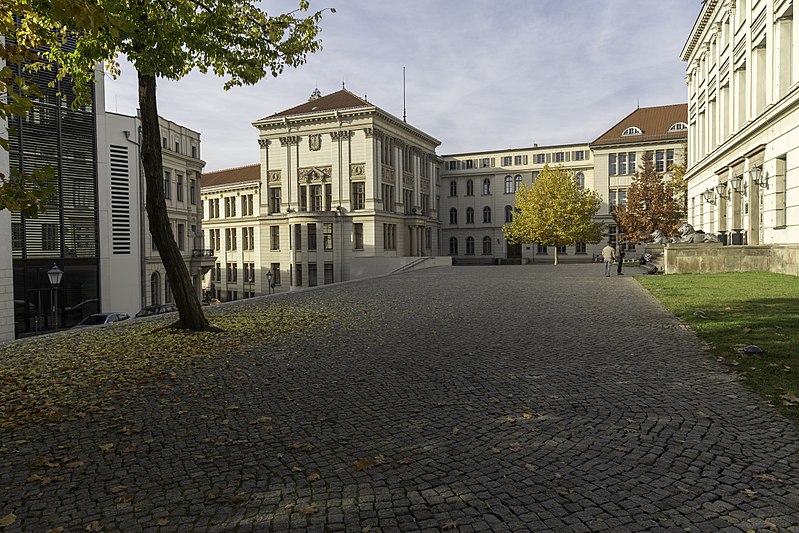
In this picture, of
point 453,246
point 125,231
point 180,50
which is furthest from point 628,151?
point 180,50

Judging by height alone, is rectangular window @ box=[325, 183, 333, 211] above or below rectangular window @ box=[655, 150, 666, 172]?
below

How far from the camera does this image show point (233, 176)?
7238 centimetres

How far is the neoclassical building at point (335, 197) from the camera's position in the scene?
54000mm

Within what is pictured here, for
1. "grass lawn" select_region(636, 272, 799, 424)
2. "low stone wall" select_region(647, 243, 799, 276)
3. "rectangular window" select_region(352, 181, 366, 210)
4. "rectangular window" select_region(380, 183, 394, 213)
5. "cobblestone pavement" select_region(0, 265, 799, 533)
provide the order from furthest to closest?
"rectangular window" select_region(380, 183, 394, 213) < "rectangular window" select_region(352, 181, 366, 210) < "low stone wall" select_region(647, 243, 799, 276) < "grass lawn" select_region(636, 272, 799, 424) < "cobblestone pavement" select_region(0, 265, 799, 533)

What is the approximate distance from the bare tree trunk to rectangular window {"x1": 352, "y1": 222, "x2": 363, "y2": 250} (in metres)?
41.9

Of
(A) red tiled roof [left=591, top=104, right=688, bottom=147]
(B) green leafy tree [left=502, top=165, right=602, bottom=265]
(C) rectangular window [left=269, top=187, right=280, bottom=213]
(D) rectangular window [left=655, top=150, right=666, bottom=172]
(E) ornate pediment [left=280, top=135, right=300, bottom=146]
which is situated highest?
(A) red tiled roof [left=591, top=104, right=688, bottom=147]

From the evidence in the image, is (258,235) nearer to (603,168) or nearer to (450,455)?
(603,168)

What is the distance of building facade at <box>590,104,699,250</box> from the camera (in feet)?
205

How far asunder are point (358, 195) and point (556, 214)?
19245 millimetres

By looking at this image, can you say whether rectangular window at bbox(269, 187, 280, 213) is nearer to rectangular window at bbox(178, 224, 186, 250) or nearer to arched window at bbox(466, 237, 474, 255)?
rectangular window at bbox(178, 224, 186, 250)

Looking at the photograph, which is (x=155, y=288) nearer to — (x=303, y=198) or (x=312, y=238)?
(x=312, y=238)

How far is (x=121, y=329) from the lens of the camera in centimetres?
1299

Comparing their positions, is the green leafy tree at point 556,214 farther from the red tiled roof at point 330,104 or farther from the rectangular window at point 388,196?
the red tiled roof at point 330,104

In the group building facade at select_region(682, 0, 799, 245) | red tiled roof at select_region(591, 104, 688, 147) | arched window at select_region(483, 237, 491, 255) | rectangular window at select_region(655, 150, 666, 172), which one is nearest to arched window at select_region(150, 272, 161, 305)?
building facade at select_region(682, 0, 799, 245)
